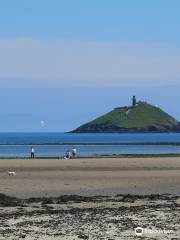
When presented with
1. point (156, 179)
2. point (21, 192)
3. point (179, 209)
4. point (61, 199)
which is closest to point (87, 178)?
point (156, 179)

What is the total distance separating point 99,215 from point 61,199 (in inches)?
194

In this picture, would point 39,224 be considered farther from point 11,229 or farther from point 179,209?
point 179,209

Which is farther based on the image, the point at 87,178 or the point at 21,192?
the point at 87,178

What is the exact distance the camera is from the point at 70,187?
1096 inches

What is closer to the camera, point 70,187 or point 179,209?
point 179,209

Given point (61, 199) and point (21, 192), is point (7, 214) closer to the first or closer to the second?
point (61, 199)

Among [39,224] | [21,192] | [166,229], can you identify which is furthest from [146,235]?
[21,192]

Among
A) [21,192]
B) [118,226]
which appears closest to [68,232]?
[118,226]

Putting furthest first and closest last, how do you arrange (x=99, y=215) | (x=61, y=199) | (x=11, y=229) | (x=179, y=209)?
(x=61, y=199) < (x=179, y=209) < (x=99, y=215) < (x=11, y=229)

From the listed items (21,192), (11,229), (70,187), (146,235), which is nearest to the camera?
(146,235)

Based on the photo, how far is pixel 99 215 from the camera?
16.6m

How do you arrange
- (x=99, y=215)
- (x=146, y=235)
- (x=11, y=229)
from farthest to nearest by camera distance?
(x=99, y=215) → (x=11, y=229) → (x=146, y=235)

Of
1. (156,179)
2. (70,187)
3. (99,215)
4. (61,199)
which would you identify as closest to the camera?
(99,215)

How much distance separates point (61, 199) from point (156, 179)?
39.3 feet
